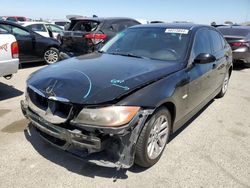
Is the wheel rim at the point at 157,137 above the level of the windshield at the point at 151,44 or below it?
below

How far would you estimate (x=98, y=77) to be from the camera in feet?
9.93

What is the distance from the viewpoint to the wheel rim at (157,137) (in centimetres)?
303

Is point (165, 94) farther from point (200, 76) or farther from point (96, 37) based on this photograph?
point (96, 37)

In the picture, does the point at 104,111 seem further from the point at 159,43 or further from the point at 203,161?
the point at 159,43

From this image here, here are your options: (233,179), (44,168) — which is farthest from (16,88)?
(233,179)

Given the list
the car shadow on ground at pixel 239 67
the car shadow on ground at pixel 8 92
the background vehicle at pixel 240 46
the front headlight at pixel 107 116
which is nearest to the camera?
the front headlight at pixel 107 116

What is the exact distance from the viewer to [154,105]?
280 centimetres

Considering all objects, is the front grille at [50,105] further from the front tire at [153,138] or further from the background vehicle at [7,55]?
the background vehicle at [7,55]

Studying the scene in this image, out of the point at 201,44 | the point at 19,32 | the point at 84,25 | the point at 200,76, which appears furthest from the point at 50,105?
the point at 19,32

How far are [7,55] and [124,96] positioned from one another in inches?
139

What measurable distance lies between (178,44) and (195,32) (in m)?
0.46

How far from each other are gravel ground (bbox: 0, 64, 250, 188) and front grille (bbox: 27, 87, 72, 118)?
2.16 feet

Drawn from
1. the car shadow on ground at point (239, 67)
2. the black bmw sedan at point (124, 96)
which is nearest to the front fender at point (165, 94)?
the black bmw sedan at point (124, 96)

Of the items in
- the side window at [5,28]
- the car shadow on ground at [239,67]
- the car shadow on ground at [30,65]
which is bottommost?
the car shadow on ground at [30,65]
